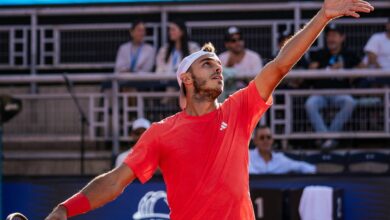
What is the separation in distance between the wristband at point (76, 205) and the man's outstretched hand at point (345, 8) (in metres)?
1.86

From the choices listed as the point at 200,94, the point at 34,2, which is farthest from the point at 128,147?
the point at 200,94

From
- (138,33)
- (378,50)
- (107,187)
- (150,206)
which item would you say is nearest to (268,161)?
(150,206)

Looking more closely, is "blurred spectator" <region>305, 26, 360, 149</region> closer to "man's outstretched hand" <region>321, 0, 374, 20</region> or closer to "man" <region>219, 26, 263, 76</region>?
"man" <region>219, 26, 263, 76</region>

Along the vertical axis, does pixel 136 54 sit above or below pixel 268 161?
above

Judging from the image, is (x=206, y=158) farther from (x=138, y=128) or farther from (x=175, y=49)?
(x=175, y=49)

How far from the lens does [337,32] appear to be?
11781 mm

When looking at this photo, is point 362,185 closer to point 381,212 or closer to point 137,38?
point 381,212

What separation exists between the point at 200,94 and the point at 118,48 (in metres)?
7.14

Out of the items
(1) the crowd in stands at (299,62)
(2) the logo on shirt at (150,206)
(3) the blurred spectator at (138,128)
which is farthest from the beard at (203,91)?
(1) the crowd in stands at (299,62)

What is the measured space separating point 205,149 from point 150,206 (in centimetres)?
452

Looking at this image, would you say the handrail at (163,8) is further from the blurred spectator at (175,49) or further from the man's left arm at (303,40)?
the man's left arm at (303,40)

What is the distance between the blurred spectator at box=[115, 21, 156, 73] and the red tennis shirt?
5.87 metres

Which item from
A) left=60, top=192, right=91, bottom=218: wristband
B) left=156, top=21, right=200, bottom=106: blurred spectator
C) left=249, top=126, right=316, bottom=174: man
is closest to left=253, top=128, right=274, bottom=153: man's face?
left=249, top=126, right=316, bottom=174: man

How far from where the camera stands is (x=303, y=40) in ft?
20.1
